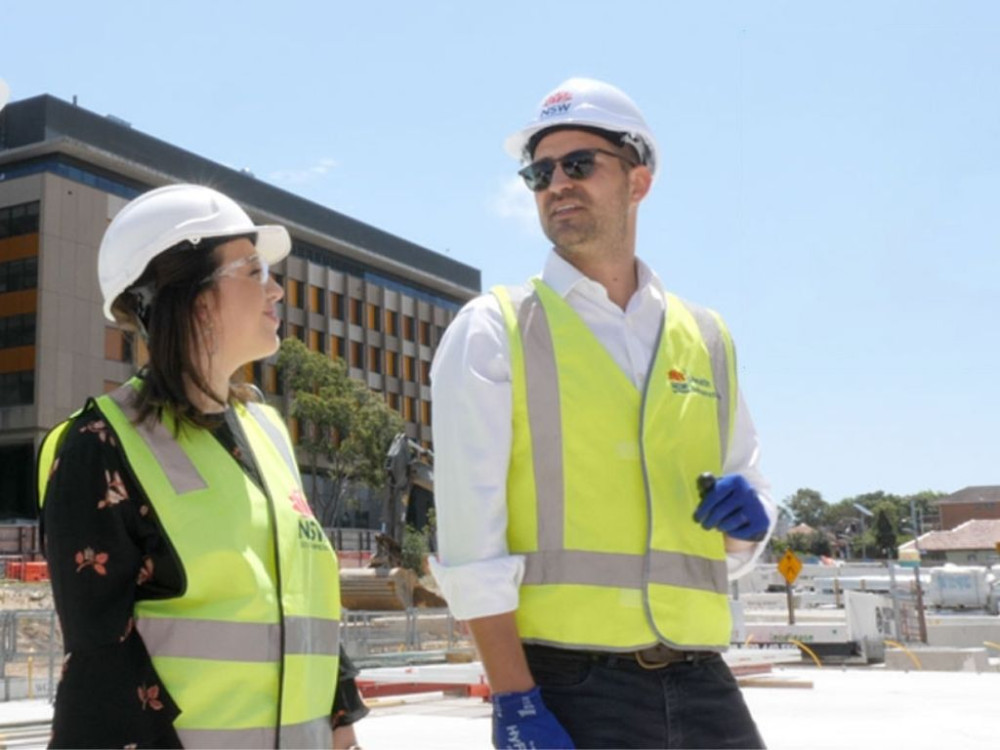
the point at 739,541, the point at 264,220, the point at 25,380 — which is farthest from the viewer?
the point at 264,220

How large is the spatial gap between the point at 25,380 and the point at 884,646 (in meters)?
37.5

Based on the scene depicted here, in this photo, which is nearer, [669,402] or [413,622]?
[669,402]

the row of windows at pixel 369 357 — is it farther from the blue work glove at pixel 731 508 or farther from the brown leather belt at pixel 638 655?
the brown leather belt at pixel 638 655

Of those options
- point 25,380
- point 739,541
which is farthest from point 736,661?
point 25,380

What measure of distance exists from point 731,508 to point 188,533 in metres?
1.23

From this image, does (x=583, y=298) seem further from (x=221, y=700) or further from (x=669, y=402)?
(x=221, y=700)

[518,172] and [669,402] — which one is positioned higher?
[518,172]

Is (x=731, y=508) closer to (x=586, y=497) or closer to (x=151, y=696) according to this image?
(x=586, y=497)

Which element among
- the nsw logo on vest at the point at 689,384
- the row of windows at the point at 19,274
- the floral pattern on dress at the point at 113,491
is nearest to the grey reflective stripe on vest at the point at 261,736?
the floral pattern on dress at the point at 113,491

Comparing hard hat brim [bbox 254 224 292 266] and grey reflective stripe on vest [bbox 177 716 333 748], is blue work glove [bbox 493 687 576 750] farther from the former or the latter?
hard hat brim [bbox 254 224 292 266]

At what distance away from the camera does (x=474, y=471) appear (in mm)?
2637

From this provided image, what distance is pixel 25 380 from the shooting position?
162 ft

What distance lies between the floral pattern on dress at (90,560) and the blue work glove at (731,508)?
1.32 m

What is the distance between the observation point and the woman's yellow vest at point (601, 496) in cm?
261
